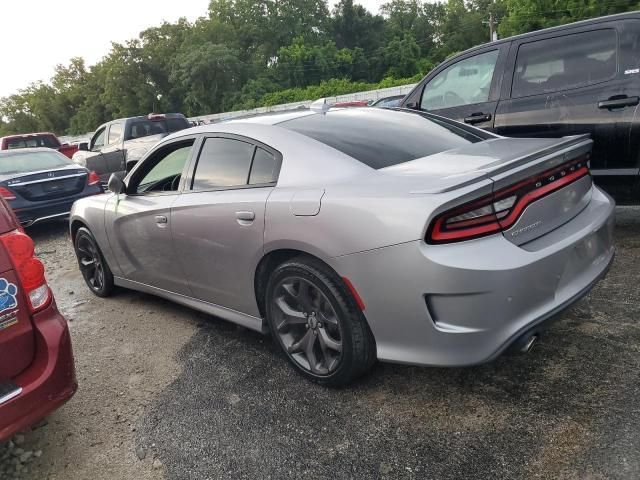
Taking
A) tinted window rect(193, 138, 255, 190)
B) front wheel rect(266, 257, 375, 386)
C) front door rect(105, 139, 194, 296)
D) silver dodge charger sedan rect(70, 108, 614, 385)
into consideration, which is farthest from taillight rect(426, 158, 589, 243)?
front door rect(105, 139, 194, 296)

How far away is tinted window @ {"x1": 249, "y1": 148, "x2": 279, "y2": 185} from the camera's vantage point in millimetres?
2854

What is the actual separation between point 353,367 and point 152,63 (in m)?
74.6

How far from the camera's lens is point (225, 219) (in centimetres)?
298

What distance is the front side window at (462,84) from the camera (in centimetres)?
486

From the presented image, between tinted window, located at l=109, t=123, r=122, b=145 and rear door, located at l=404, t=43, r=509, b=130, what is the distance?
8418 millimetres

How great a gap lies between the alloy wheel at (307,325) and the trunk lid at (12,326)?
120 centimetres

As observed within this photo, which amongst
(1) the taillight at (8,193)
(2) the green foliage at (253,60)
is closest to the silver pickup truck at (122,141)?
(1) the taillight at (8,193)

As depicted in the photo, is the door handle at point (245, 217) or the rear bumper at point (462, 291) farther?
the door handle at point (245, 217)

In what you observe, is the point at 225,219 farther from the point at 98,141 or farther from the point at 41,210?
the point at 98,141

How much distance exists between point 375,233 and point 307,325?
2.51ft

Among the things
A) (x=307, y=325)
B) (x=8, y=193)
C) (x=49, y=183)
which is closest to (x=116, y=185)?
(x=307, y=325)

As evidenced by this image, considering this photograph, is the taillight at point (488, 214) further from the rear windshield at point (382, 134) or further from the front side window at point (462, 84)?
the front side window at point (462, 84)

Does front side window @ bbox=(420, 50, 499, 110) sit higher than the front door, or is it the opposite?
front side window @ bbox=(420, 50, 499, 110)

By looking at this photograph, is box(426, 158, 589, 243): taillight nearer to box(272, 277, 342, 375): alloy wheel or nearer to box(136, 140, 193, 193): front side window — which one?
box(272, 277, 342, 375): alloy wheel
